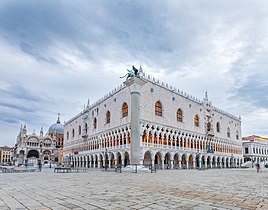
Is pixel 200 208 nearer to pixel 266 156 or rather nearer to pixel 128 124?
pixel 128 124

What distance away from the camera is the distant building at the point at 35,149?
77.8 m

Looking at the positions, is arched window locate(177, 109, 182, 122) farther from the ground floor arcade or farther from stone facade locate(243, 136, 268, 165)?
stone facade locate(243, 136, 268, 165)

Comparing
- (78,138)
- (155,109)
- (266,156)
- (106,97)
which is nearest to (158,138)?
(155,109)

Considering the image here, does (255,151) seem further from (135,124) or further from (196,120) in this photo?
(135,124)

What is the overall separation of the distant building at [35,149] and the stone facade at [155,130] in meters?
Result: 27.7

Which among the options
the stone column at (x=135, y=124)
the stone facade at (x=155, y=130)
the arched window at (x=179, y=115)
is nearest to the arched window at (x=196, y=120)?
the stone facade at (x=155, y=130)

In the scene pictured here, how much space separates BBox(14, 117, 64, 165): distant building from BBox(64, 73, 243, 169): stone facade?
1092 inches

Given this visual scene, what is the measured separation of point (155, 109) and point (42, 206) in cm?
3226

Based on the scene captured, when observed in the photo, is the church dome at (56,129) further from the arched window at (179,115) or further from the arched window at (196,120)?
the arched window at (179,115)

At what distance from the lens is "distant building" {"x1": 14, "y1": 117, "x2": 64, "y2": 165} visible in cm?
7781

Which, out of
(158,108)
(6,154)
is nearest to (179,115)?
(158,108)

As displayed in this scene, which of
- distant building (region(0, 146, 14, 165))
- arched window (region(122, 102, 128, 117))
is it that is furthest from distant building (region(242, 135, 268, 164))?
distant building (region(0, 146, 14, 165))

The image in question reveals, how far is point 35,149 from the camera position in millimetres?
81562

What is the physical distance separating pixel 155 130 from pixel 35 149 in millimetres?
61419
